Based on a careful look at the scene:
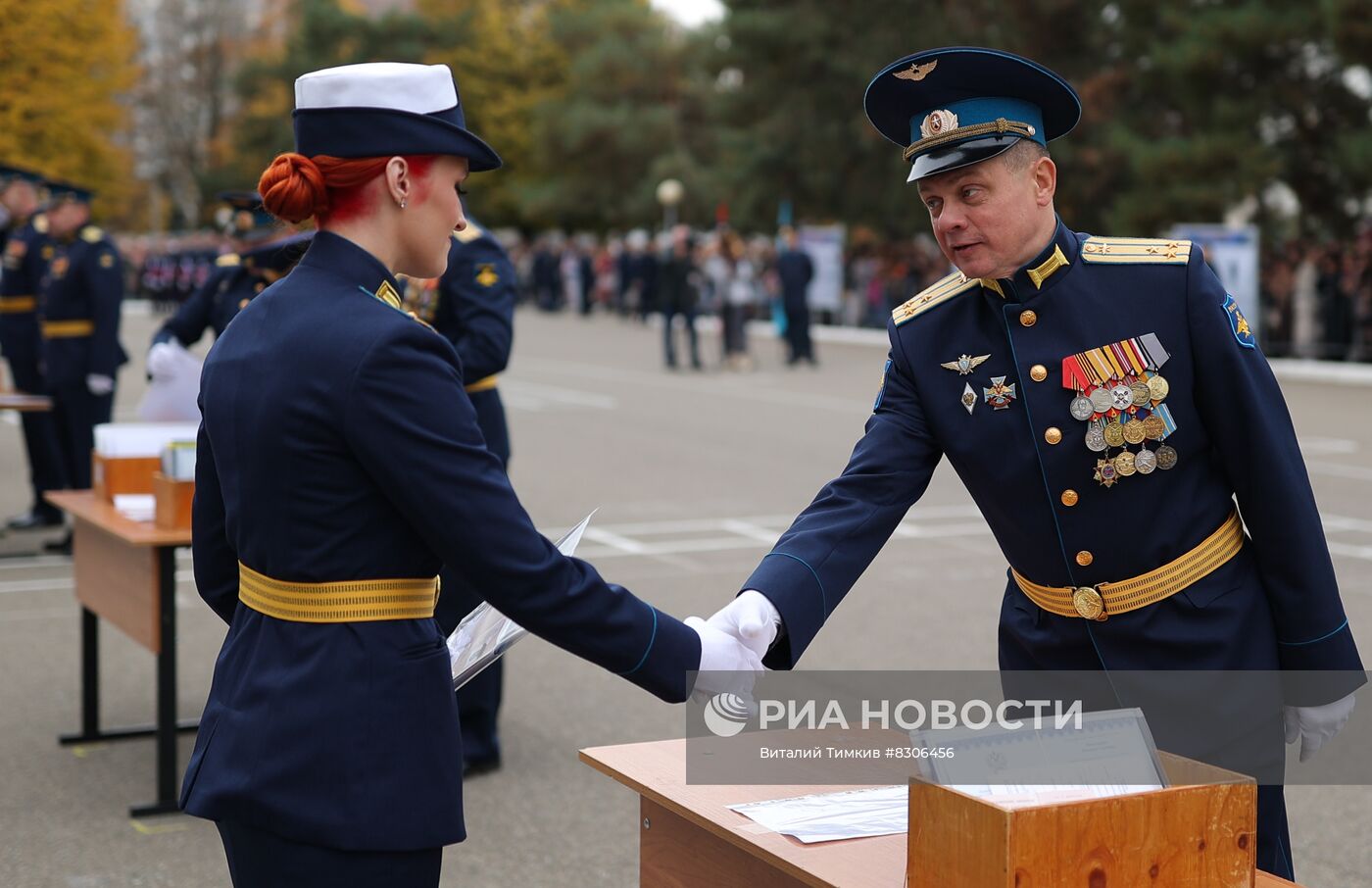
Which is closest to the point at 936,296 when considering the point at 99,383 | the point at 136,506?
the point at 136,506

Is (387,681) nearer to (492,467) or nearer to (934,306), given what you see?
(492,467)

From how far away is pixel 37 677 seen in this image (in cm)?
758

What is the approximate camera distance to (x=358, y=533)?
8.49 feet

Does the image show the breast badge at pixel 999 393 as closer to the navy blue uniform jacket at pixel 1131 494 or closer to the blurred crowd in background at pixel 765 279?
the navy blue uniform jacket at pixel 1131 494

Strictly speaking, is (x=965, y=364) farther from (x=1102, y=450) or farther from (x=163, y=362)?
(x=163, y=362)

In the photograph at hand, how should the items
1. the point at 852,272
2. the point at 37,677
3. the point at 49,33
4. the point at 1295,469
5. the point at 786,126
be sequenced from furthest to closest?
the point at 786,126 < the point at 852,272 < the point at 49,33 < the point at 37,677 < the point at 1295,469

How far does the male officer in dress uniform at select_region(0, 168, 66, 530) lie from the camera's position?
37.8 feet

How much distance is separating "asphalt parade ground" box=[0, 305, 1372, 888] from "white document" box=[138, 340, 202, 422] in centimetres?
117

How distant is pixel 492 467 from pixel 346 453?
0.73ft

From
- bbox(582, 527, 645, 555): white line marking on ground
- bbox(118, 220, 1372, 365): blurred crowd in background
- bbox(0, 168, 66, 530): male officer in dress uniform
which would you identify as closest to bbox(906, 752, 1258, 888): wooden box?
bbox(118, 220, 1372, 365): blurred crowd in background

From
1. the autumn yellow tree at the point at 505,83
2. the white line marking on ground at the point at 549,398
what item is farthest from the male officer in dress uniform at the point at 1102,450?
the autumn yellow tree at the point at 505,83

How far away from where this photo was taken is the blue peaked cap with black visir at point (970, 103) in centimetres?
316

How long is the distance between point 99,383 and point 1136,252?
900 centimetres

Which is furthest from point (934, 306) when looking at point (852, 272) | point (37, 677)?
point (852, 272)
